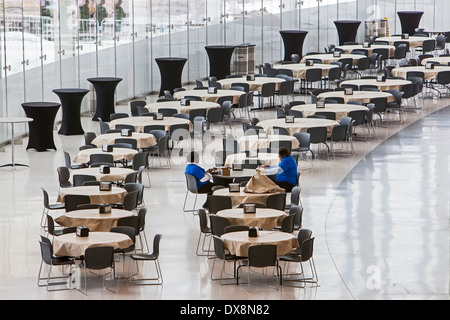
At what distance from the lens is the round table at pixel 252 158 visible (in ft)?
52.7

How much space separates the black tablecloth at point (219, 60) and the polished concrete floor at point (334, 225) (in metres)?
7.47

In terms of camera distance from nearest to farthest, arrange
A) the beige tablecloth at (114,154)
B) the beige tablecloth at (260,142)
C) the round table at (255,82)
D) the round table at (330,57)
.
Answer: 1. the beige tablecloth at (114,154)
2. the beige tablecloth at (260,142)
3. the round table at (255,82)
4. the round table at (330,57)

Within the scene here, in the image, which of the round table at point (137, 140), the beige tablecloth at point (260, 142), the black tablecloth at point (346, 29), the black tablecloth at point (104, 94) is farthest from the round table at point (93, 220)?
the black tablecloth at point (346, 29)

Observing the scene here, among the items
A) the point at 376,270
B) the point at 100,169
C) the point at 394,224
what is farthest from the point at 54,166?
the point at 376,270

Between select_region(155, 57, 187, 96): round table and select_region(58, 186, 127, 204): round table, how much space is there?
12.8m

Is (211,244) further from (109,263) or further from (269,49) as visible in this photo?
(269,49)

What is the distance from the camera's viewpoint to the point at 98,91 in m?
23.5

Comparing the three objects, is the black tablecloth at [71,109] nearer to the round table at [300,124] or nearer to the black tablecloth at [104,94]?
the black tablecloth at [104,94]

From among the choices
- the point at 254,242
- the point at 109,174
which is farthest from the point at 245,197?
the point at 109,174

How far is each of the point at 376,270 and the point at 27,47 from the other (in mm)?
12815

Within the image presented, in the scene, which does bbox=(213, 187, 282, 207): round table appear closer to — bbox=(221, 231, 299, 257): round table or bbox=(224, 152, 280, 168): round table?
bbox=(221, 231, 299, 257): round table

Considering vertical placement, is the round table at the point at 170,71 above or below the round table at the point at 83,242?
above

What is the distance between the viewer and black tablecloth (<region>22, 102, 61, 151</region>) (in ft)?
65.1
